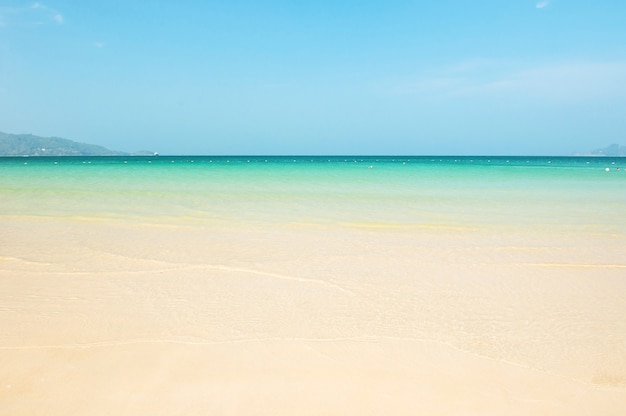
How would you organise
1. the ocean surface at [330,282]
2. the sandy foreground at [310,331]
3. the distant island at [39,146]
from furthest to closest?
the distant island at [39,146]
the ocean surface at [330,282]
the sandy foreground at [310,331]

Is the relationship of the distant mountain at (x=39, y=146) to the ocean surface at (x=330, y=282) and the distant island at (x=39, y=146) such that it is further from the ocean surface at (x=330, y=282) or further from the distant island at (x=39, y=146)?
the ocean surface at (x=330, y=282)

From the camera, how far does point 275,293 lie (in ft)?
14.2

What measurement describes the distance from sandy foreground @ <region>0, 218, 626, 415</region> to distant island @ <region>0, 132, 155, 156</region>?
128119mm

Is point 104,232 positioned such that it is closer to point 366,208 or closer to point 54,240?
point 54,240

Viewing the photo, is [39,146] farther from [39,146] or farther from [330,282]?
[330,282]

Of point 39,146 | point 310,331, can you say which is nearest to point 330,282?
point 310,331

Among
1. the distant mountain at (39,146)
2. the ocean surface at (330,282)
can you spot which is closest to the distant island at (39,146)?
the distant mountain at (39,146)

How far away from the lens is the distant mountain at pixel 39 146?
364ft

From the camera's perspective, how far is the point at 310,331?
344 centimetres

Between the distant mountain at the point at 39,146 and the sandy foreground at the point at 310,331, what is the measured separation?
128119mm

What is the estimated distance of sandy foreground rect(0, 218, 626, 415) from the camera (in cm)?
257

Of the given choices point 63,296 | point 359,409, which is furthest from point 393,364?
point 63,296

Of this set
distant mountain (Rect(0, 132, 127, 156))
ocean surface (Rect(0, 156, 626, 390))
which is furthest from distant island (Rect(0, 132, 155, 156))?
ocean surface (Rect(0, 156, 626, 390))

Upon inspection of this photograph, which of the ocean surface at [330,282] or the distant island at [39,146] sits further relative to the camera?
the distant island at [39,146]
